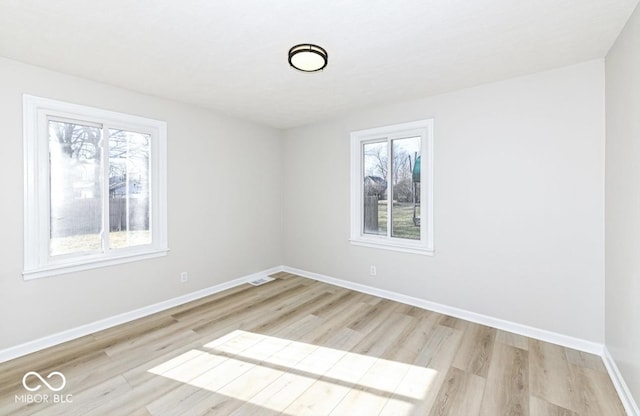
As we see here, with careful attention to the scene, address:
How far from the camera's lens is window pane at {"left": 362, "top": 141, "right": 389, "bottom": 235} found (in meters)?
3.90

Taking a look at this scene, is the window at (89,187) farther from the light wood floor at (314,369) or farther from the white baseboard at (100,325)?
the light wood floor at (314,369)

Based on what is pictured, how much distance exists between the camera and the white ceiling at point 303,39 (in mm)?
1771

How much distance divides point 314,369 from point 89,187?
289 cm

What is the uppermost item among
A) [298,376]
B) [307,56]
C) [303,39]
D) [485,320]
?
[303,39]

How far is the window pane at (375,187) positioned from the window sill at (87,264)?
8.94 feet

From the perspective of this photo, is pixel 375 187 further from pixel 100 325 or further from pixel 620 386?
pixel 100 325

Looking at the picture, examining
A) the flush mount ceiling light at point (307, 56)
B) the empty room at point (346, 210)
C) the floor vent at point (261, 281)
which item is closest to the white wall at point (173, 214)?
the empty room at point (346, 210)

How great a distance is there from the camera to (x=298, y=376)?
2.19 metres

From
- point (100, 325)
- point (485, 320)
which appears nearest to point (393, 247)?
point (485, 320)

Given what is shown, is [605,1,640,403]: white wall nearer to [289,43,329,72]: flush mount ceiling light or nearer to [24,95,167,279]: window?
[289,43,329,72]: flush mount ceiling light

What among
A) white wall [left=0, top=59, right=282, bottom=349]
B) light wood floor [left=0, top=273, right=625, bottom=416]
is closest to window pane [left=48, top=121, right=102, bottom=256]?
white wall [left=0, top=59, right=282, bottom=349]

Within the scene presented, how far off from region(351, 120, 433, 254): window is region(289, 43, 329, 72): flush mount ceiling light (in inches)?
66.6

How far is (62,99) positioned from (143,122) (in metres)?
0.70

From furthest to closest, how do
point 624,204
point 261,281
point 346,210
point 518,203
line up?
point 261,281, point 346,210, point 518,203, point 624,204
